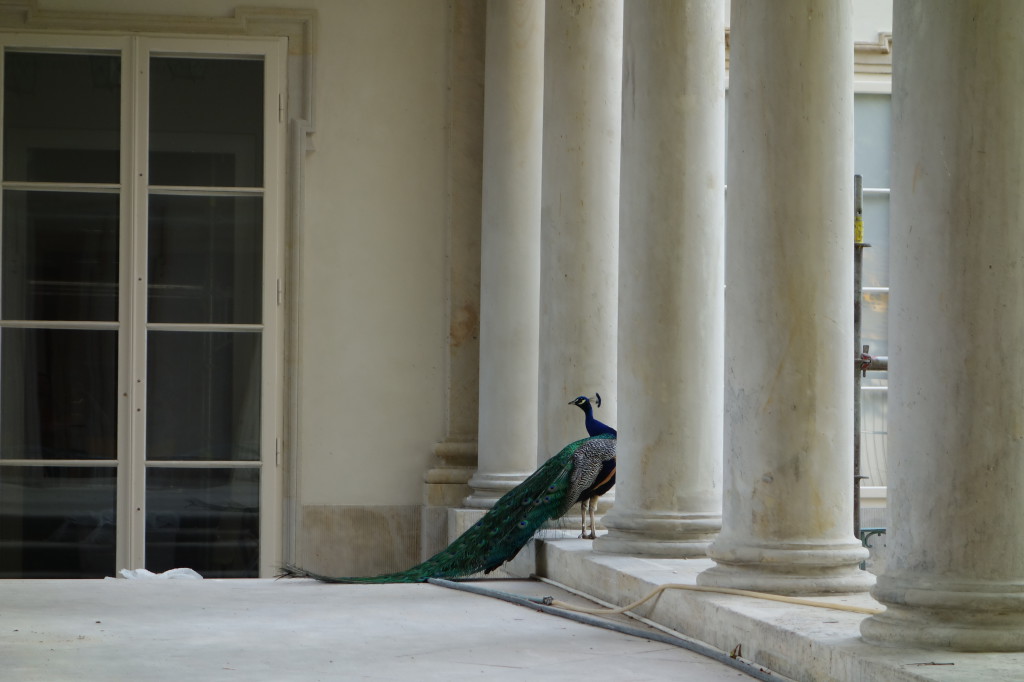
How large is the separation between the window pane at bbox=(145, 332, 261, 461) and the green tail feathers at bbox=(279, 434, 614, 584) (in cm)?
266

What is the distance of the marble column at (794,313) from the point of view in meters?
4.53

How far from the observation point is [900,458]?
3496 millimetres

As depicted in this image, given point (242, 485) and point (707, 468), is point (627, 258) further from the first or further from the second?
point (242, 485)

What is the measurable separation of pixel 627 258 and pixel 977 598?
296cm

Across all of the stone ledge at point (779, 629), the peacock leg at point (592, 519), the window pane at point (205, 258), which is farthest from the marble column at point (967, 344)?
the window pane at point (205, 258)

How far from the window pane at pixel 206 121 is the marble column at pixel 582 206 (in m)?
2.83

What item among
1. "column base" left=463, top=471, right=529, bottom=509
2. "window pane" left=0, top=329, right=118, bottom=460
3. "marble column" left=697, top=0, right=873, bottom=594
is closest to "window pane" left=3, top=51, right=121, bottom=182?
"window pane" left=0, top=329, right=118, bottom=460

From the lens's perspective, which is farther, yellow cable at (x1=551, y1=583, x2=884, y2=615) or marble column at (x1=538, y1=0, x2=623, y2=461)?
marble column at (x1=538, y1=0, x2=623, y2=461)

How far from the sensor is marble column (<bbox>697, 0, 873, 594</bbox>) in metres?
4.53

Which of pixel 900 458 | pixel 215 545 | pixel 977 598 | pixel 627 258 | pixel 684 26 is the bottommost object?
pixel 215 545

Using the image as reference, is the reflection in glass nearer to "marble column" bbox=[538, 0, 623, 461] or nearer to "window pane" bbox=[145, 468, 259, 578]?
"marble column" bbox=[538, 0, 623, 461]

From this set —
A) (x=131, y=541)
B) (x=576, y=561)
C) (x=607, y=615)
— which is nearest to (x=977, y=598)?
(x=607, y=615)

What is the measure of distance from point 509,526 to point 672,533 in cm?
121

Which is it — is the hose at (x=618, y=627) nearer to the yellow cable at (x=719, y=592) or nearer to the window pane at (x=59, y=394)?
A: the yellow cable at (x=719, y=592)
